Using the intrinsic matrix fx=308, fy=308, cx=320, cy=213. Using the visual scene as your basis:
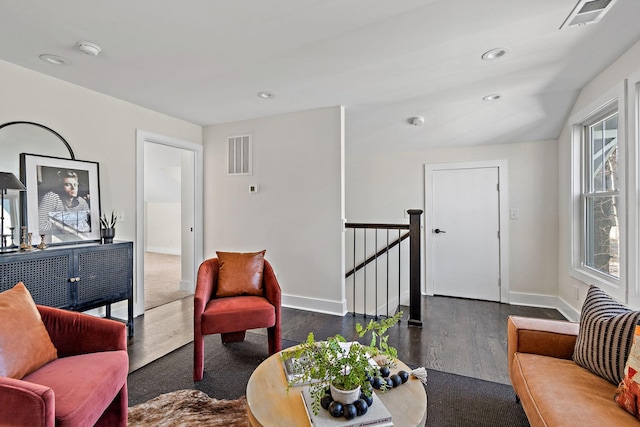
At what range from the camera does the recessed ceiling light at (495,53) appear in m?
2.17

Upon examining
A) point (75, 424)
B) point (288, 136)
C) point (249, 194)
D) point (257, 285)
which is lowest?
point (75, 424)

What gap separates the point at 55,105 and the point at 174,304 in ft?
7.71

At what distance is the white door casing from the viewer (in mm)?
3945

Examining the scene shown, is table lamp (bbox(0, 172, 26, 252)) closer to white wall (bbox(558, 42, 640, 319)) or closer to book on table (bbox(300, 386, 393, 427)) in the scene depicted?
book on table (bbox(300, 386, 393, 427))

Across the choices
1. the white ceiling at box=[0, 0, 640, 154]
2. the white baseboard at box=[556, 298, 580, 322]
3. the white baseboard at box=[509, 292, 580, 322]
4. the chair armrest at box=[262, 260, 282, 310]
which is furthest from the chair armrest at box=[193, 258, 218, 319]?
the white baseboard at box=[509, 292, 580, 322]

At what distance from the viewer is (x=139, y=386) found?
1.98 meters

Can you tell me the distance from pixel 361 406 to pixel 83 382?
1.18 metres

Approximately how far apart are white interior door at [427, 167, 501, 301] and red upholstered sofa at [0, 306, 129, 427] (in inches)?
148

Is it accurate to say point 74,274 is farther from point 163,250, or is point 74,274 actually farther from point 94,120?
point 163,250

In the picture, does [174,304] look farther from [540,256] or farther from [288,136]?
[540,256]

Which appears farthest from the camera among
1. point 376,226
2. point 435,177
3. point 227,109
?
point 435,177

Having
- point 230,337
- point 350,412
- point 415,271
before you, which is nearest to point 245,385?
point 230,337

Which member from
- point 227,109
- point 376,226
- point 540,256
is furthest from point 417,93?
point 540,256

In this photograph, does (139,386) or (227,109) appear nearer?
(139,386)
